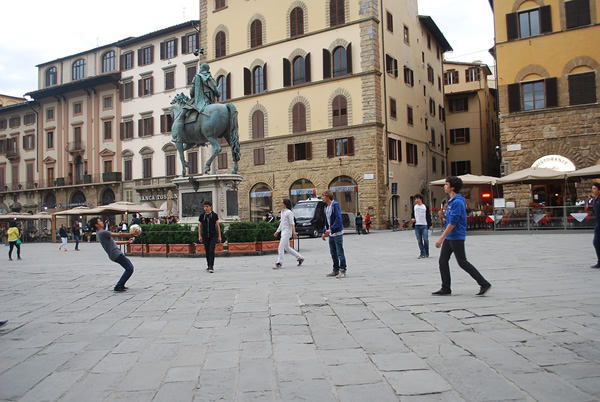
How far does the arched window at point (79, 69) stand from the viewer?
168ft

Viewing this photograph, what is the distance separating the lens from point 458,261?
721 cm

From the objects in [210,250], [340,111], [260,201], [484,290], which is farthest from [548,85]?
[484,290]

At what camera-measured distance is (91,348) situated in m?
5.05

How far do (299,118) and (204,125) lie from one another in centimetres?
2059

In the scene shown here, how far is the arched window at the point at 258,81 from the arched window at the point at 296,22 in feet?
11.9

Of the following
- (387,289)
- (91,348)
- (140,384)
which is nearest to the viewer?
(140,384)

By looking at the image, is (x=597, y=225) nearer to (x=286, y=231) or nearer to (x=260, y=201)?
(x=286, y=231)

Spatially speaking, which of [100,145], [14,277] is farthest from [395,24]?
[14,277]

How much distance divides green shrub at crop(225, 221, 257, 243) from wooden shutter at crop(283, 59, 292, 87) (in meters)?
23.5

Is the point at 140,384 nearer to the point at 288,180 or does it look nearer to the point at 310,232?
the point at 310,232

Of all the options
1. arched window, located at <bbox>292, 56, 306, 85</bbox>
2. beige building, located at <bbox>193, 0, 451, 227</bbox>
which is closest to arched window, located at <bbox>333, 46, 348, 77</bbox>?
beige building, located at <bbox>193, 0, 451, 227</bbox>

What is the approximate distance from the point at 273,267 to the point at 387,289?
4404mm

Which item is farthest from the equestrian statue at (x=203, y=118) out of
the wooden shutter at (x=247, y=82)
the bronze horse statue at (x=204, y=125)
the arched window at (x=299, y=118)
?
the wooden shutter at (x=247, y=82)

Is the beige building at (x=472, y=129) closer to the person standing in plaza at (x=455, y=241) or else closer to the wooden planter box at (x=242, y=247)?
the wooden planter box at (x=242, y=247)
